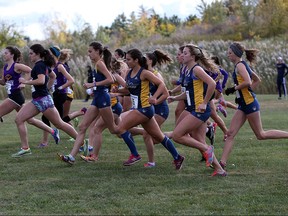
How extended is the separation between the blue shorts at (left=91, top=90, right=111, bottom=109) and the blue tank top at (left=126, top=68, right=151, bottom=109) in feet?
A: 2.28

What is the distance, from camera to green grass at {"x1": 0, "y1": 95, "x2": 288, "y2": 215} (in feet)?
23.2

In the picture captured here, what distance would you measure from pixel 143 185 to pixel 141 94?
5.30 ft

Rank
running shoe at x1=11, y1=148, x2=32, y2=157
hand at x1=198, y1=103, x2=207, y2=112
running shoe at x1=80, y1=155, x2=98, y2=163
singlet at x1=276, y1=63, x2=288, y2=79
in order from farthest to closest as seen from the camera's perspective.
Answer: singlet at x1=276, y1=63, x2=288, y2=79, running shoe at x1=11, y1=148, x2=32, y2=157, running shoe at x1=80, y1=155, x2=98, y2=163, hand at x1=198, y1=103, x2=207, y2=112

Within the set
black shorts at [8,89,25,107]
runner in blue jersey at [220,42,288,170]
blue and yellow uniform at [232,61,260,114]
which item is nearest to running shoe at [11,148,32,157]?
black shorts at [8,89,25,107]

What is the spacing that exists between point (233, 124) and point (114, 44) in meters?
47.2

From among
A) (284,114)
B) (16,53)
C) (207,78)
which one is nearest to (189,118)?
(207,78)

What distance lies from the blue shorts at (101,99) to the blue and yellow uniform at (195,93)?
1.55 metres

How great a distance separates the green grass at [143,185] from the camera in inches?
278

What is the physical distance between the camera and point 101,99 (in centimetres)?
1016

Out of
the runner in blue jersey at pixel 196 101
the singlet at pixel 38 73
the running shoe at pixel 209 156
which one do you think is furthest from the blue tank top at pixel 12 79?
the running shoe at pixel 209 156

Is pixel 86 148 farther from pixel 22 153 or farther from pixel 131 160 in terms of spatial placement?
pixel 22 153

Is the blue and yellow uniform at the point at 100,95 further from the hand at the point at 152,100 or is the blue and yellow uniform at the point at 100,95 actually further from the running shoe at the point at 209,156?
the running shoe at the point at 209,156

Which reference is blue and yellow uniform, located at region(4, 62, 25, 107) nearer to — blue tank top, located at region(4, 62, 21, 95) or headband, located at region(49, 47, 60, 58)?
blue tank top, located at region(4, 62, 21, 95)

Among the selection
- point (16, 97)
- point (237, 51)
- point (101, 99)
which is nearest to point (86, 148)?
point (101, 99)
